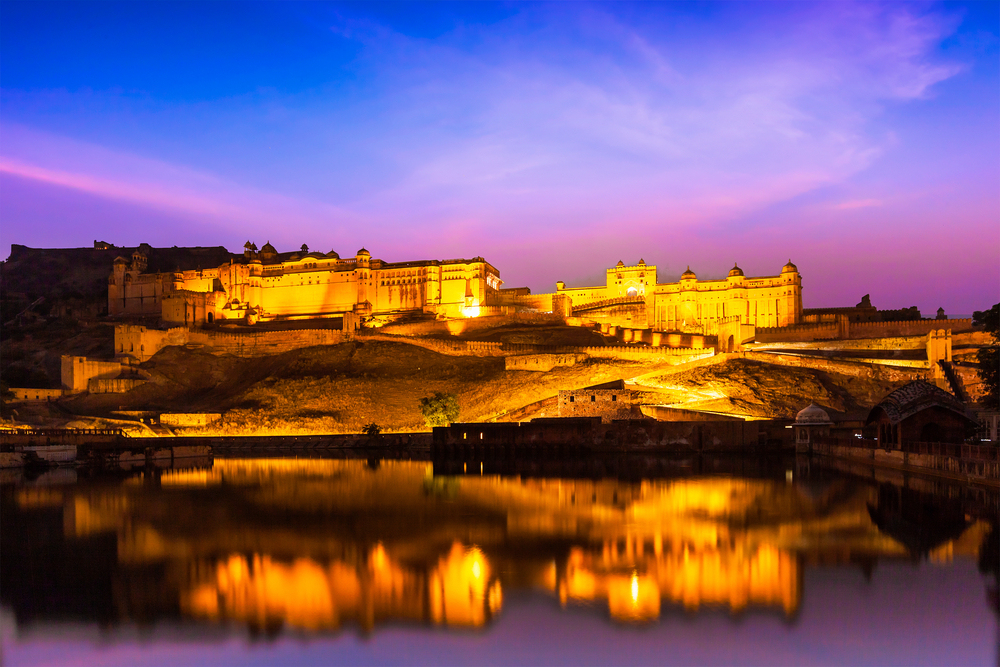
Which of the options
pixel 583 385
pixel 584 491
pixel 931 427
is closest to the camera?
pixel 584 491

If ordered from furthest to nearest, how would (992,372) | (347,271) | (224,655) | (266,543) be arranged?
(347,271) → (992,372) → (266,543) → (224,655)

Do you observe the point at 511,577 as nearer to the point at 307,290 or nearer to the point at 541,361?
the point at 541,361

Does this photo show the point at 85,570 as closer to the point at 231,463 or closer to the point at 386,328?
the point at 231,463

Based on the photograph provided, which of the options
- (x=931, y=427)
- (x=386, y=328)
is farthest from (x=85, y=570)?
A: (x=386, y=328)

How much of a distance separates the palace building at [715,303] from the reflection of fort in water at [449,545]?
52312mm

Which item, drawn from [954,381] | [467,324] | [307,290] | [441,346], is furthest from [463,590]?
[307,290]

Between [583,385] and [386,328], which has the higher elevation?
[386,328]

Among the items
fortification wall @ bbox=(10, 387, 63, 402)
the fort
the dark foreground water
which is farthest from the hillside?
the dark foreground water

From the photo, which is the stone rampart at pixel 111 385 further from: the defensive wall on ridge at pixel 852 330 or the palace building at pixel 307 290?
the defensive wall on ridge at pixel 852 330

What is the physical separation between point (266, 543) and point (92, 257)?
120074 millimetres

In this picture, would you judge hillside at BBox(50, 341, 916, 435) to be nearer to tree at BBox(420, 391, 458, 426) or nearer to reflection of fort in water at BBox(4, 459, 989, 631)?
tree at BBox(420, 391, 458, 426)

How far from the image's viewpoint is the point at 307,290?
297 ft

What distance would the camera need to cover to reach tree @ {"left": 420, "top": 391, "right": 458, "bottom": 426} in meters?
51.6

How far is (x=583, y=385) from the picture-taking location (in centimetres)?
5550
